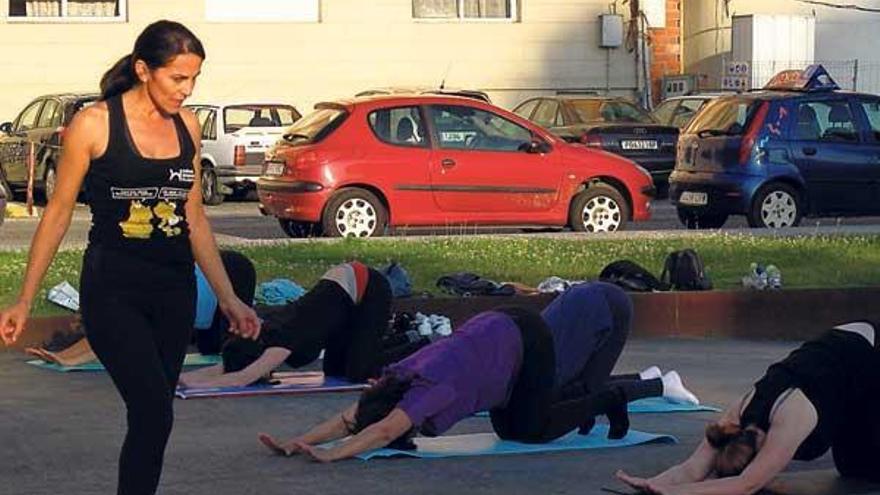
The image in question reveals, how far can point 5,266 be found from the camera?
14375mm

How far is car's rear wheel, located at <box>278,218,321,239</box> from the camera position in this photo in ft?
63.4

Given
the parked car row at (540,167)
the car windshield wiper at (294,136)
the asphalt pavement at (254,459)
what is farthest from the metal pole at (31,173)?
the asphalt pavement at (254,459)

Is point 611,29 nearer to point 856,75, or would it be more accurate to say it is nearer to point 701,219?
point 856,75

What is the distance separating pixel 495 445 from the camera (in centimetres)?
855

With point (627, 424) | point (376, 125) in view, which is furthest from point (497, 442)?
point (376, 125)

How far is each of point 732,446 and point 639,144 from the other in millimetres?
19643

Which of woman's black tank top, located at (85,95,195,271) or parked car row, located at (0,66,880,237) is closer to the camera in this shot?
woman's black tank top, located at (85,95,195,271)

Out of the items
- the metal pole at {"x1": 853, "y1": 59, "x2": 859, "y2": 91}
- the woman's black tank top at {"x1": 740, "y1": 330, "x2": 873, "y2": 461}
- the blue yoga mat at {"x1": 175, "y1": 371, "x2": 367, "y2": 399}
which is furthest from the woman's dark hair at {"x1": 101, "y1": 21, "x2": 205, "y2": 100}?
the metal pole at {"x1": 853, "y1": 59, "x2": 859, "y2": 91}

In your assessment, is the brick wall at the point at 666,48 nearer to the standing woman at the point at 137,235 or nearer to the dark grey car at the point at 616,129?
the dark grey car at the point at 616,129

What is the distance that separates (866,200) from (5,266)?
1040cm

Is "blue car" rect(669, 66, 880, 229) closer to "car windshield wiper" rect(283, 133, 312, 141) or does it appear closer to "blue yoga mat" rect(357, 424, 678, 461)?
"car windshield wiper" rect(283, 133, 312, 141)

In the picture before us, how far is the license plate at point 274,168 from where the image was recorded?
1934 cm

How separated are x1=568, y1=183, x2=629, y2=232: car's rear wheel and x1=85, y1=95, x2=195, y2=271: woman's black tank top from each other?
44.9 feet

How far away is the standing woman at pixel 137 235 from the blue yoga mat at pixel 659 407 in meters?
3.87
